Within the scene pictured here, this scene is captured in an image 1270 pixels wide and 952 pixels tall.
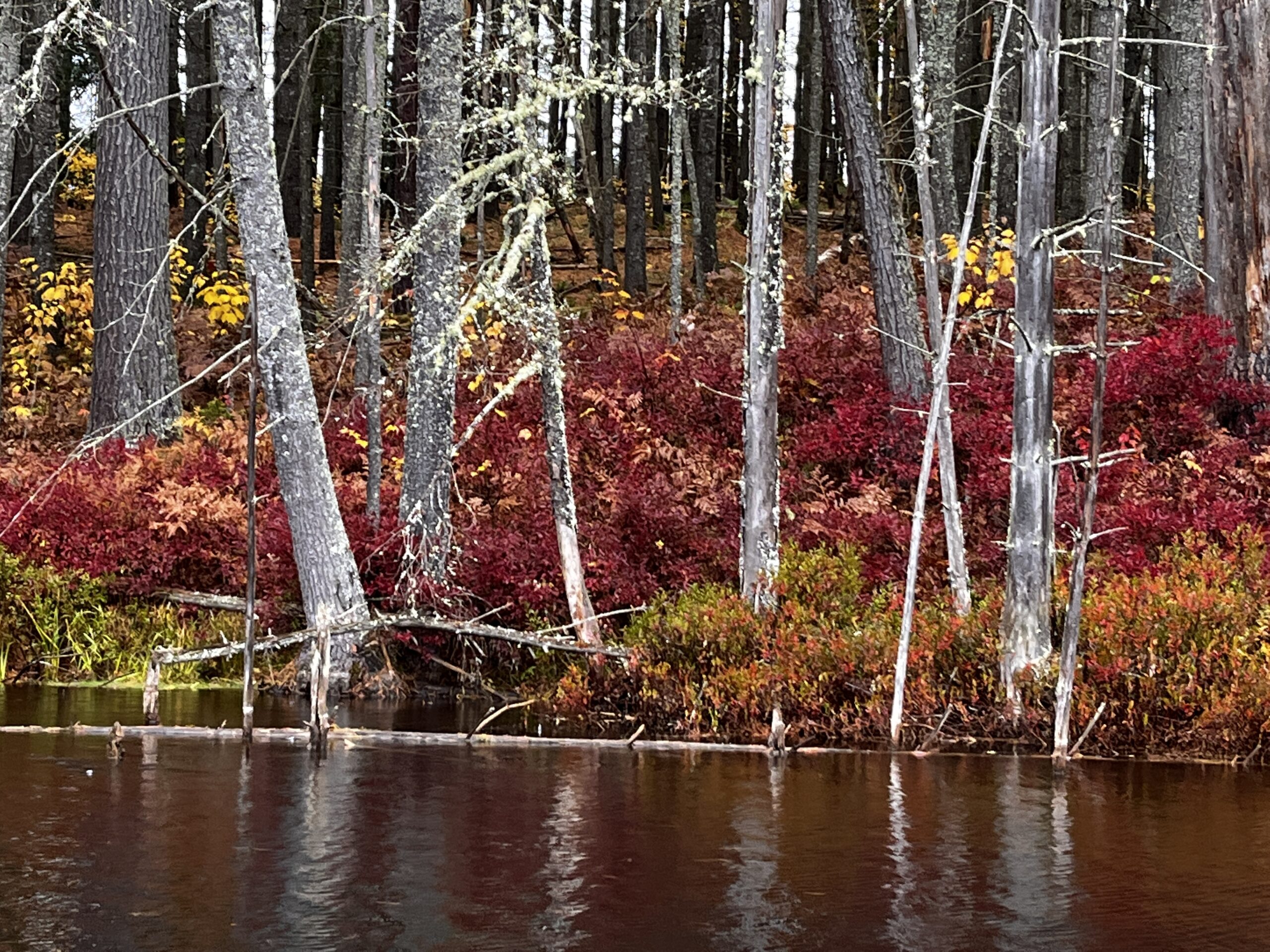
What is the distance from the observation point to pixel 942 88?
17000mm

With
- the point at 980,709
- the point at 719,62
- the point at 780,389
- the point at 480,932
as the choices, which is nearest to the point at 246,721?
the point at 480,932

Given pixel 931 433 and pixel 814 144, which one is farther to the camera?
pixel 814 144

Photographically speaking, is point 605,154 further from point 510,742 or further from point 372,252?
point 510,742

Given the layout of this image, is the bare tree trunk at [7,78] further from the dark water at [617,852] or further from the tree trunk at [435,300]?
the dark water at [617,852]

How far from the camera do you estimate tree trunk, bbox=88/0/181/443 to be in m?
17.1

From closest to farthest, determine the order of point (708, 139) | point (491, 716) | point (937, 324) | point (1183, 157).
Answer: point (491, 716), point (937, 324), point (1183, 157), point (708, 139)

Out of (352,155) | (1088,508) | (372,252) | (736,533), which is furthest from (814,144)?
(1088,508)

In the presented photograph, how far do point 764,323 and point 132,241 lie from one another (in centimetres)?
964

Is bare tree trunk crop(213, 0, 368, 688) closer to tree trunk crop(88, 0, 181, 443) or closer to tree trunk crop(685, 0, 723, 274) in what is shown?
tree trunk crop(88, 0, 181, 443)

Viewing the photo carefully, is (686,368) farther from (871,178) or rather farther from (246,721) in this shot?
(246,721)

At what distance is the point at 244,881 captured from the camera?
22.1ft

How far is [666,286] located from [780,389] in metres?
6.86

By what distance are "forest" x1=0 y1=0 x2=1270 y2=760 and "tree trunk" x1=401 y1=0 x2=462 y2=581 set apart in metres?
0.04

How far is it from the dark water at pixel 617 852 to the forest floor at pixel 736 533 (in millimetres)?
847
